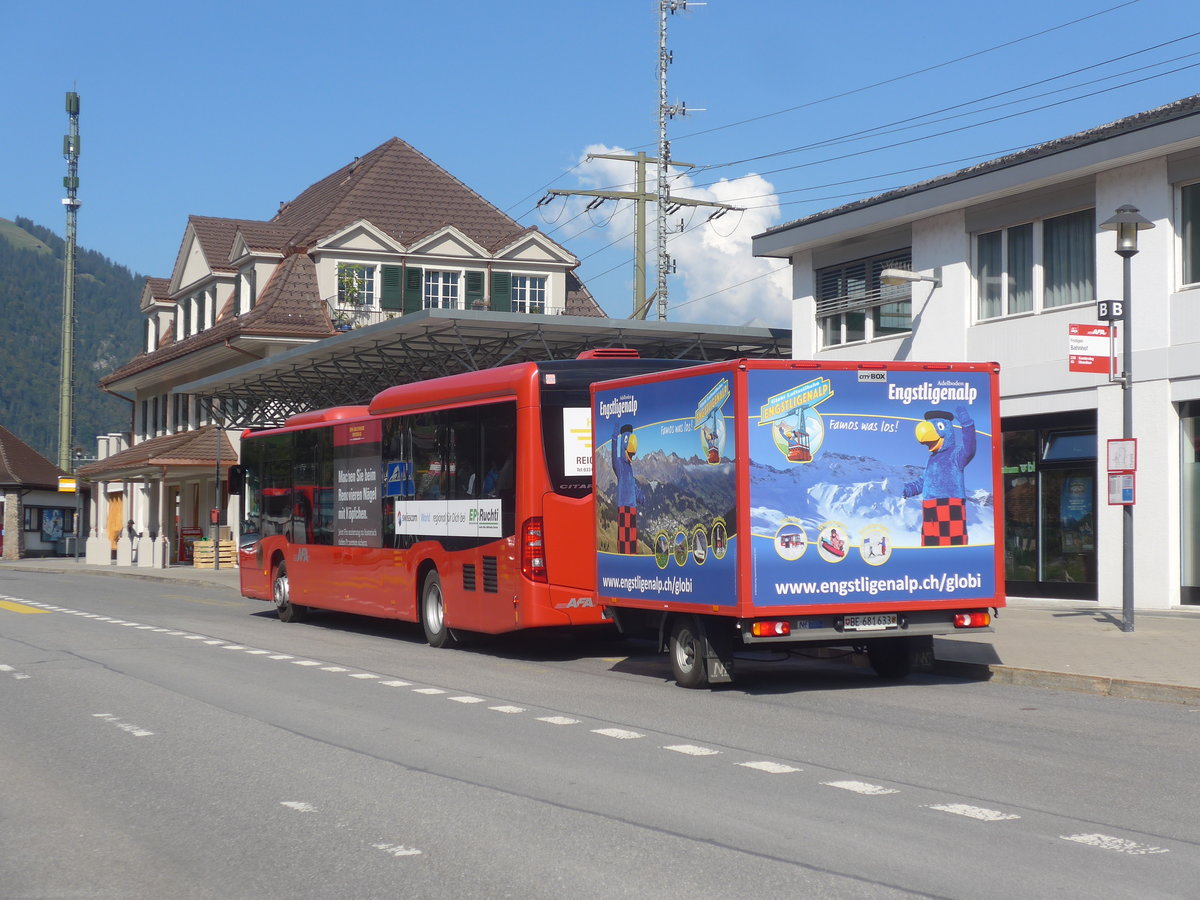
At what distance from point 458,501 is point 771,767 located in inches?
348

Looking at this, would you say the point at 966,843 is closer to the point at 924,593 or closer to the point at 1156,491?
the point at 924,593

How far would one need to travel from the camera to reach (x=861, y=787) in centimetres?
834

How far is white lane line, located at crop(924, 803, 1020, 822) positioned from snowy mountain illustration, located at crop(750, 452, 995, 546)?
4918 mm

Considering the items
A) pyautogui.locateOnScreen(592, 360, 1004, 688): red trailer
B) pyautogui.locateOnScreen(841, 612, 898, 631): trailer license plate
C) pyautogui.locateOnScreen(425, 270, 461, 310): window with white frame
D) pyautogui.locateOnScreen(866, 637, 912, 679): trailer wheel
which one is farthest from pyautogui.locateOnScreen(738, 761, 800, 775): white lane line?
pyautogui.locateOnScreen(425, 270, 461, 310): window with white frame

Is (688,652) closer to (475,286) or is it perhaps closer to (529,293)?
(475,286)

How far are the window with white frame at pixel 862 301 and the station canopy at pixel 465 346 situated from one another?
336 cm

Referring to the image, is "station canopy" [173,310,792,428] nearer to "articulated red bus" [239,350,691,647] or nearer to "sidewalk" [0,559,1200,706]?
"articulated red bus" [239,350,691,647]

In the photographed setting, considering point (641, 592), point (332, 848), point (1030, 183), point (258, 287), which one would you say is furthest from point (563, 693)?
point (258, 287)

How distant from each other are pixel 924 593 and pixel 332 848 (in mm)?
7495

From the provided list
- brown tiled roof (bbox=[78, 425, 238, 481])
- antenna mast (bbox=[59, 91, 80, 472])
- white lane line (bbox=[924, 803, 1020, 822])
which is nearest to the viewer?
white lane line (bbox=[924, 803, 1020, 822])

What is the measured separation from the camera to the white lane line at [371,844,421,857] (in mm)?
6659

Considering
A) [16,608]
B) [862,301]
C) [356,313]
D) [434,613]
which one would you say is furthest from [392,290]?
[434,613]

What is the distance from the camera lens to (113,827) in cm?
741

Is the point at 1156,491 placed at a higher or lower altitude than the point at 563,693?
higher
